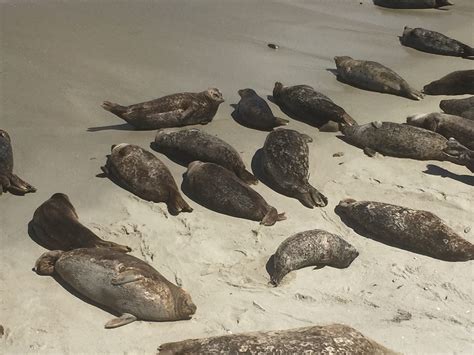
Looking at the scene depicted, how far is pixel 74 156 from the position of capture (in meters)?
5.97

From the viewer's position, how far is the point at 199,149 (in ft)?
19.7

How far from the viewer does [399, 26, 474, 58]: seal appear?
941 centimetres

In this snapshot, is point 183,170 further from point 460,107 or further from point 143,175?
point 460,107

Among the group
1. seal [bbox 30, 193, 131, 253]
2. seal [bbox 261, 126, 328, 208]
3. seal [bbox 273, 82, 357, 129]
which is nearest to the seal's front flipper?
seal [bbox 30, 193, 131, 253]

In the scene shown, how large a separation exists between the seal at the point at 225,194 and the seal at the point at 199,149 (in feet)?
0.67

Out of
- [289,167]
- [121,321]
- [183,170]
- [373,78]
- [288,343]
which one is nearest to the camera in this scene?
[288,343]

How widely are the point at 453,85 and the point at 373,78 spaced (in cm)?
98

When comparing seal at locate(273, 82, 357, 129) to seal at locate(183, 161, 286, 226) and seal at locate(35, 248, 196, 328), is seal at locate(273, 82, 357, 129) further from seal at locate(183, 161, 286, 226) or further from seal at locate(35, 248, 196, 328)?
seal at locate(35, 248, 196, 328)

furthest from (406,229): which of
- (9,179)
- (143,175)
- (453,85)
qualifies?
(453,85)

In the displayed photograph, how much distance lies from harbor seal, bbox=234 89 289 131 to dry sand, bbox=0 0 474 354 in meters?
0.12

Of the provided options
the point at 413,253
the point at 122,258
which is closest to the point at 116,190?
the point at 122,258

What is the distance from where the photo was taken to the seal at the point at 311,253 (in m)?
4.59

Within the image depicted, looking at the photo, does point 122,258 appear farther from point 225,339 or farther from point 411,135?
point 411,135

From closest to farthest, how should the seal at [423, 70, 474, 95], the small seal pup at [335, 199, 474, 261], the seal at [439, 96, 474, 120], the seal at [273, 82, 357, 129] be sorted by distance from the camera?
the small seal pup at [335, 199, 474, 261] < the seal at [273, 82, 357, 129] < the seal at [439, 96, 474, 120] < the seal at [423, 70, 474, 95]
